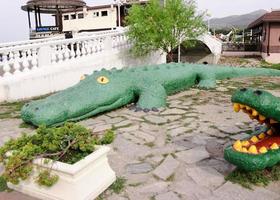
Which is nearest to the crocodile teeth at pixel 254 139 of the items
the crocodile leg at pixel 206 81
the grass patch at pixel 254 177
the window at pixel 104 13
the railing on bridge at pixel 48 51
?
the grass patch at pixel 254 177

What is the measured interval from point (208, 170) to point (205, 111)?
3.02 m

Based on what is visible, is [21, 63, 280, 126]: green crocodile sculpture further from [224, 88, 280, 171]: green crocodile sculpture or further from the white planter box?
[224, 88, 280, 171]: green crocodile sculpture

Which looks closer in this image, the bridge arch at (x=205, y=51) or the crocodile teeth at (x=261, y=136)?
the crocodile teeth at (x=261, y=136)

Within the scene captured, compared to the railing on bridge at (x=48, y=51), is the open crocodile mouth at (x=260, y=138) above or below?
below

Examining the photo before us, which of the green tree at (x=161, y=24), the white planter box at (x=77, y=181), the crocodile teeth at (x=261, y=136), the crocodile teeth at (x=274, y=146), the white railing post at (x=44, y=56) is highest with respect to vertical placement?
the green tree at (x=161, y=24)

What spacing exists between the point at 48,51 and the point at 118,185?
6.76 m

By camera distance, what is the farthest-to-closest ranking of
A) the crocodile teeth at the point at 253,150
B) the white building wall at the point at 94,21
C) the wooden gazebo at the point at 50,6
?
the white building wall at the point at 94,21
the wooden gazebo at the point at 50,6
the crocodile teeth at the point at 253,150

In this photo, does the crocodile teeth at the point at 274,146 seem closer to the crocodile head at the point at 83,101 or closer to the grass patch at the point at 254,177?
the grass patch at the point at 254,177

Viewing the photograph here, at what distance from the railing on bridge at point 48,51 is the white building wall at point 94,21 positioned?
997 inches

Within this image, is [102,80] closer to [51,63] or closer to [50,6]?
[51,63]

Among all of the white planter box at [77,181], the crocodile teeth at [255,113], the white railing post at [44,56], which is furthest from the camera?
the white railing post at [44,56]

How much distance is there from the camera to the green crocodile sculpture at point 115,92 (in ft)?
20.2

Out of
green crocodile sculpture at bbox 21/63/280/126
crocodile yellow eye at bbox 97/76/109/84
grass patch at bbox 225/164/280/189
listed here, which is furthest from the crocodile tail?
grass patch at bbox 225/164/280/189

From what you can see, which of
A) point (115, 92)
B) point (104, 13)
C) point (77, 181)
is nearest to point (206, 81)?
point (115, 92)
